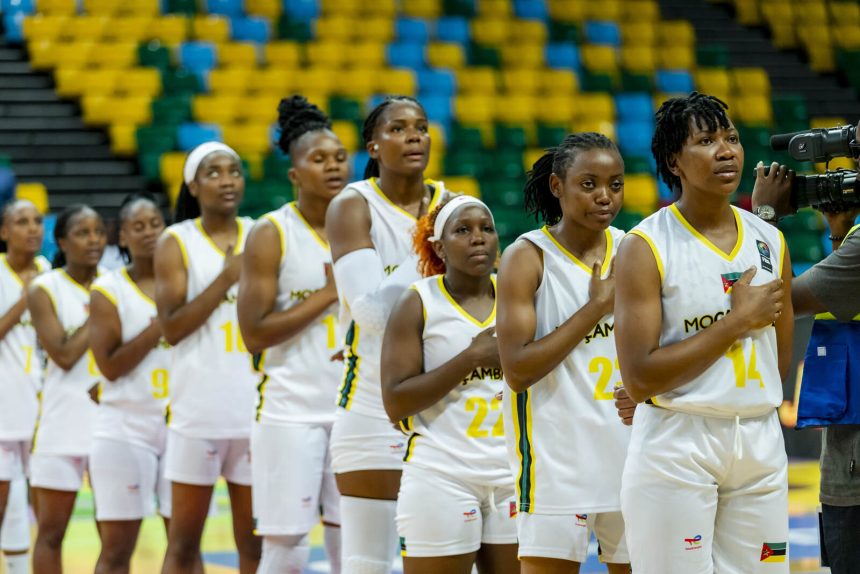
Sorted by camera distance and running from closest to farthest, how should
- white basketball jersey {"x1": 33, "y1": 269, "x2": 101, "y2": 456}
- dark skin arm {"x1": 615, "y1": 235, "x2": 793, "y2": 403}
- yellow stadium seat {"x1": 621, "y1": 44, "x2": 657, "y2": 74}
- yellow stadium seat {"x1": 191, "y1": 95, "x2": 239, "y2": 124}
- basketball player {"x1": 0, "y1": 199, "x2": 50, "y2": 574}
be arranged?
1. dark skin arm {"x1": 615, "y1": 235, "x2": 793, "y2": 403}
2. white basketball jersey {"x1": 33, "y1": 269, "x2": 101, "y2": 456}
3. basketball player {"x1": 0, "y1": 199, "x2": 50, "y2": 574}
4. yellow stadium seat {"x1": 191, "y1": 95, "x2": 239, "y2": 124}
5. yellow stadium seat {"x1": 621, "y1": 44, "x2": 657, "y2": 74}

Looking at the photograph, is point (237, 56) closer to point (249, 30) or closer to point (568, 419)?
Answer: point (249, 30)

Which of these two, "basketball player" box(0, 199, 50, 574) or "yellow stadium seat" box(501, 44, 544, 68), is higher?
"yellow stadium seat" box(501, 44, 544, 68)

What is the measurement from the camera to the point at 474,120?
14.9 meters

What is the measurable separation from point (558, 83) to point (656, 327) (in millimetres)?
12734

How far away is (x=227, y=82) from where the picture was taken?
13.8 metres

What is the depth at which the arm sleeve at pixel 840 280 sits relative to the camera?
12.8 feet

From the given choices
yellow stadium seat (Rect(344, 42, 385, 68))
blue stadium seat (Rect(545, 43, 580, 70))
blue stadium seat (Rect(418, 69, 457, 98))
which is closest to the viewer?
yellow stadium seat (Rect(344, 42, 385, 68))

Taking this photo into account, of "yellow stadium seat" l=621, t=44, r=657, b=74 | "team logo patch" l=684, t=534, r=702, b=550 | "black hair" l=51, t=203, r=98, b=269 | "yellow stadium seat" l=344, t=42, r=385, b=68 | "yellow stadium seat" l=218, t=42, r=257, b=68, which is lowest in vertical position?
"team logo patch" l=684, t=534, r=702, b=550

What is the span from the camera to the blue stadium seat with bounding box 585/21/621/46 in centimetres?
1705

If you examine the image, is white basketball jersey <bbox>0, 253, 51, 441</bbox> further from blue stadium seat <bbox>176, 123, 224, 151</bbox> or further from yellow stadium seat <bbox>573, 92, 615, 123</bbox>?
yellow stadium seat <bbox>573, 92, 615, 123</bbox>

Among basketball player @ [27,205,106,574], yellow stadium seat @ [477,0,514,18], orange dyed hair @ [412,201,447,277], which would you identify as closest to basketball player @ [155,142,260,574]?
basketball player @ [27,205,106,574]

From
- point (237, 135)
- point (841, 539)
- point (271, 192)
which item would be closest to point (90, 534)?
point (271, 192)

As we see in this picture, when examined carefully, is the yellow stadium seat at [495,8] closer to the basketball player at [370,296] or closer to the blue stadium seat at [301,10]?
the blue stadium seat at [301,10]

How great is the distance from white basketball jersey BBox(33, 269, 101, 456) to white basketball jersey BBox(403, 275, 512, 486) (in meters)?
2.75
